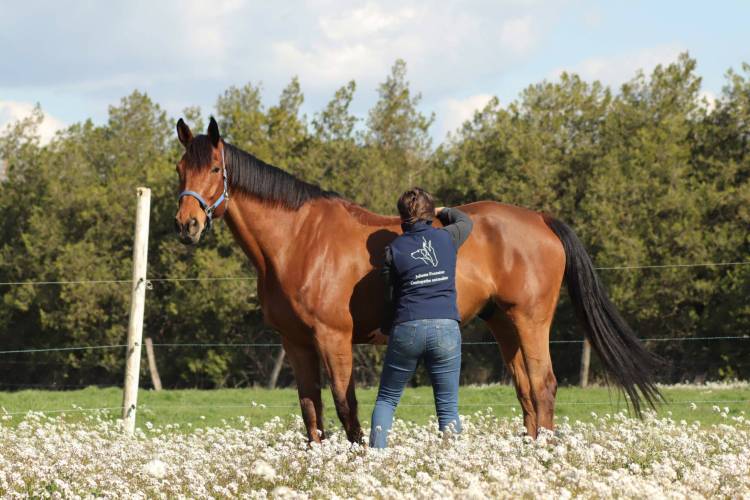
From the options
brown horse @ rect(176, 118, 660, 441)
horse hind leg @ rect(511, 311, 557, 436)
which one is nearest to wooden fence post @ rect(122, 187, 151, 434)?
brown horse @ rect(176, 118, 660, 441)

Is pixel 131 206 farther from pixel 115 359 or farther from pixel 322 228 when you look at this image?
pixel 322 228

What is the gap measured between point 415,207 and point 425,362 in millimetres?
1100

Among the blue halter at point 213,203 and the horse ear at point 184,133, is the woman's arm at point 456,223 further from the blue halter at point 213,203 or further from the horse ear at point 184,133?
the horse ear at point 184,133

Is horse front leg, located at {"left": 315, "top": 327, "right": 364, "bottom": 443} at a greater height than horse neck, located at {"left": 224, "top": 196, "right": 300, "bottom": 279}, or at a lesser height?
lesser

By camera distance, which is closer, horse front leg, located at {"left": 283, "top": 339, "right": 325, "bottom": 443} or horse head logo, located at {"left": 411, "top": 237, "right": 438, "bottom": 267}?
horse head logo, located at {"left": 411, "top": 237, "right": 438, "bottom": 267}

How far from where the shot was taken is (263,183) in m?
7.30

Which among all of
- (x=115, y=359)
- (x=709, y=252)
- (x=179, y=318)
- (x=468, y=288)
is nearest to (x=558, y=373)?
(x=709, y=252)

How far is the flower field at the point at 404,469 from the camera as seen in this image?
4.88 m

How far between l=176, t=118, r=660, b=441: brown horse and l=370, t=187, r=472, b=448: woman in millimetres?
678

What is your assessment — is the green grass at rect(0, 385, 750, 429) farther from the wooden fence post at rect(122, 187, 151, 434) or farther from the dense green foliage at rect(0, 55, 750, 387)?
the dense green foliage at rect(0, 55, 750, 387)

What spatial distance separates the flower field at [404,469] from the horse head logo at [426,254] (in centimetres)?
122

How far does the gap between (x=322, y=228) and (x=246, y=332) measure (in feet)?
82.1

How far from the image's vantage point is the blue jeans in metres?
6.13

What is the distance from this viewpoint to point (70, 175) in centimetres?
3519
